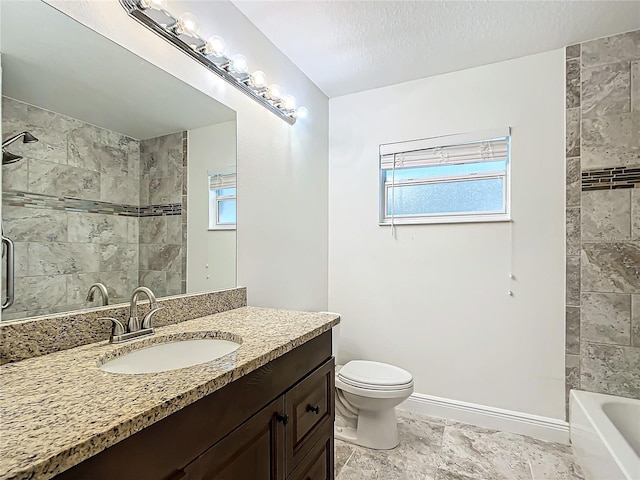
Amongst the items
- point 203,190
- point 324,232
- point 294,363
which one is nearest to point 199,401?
point 294,363

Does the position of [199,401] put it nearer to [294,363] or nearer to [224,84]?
[294,363]

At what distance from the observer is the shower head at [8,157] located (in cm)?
87

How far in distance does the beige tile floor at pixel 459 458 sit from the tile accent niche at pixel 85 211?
1380mm

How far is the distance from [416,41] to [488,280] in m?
1.54

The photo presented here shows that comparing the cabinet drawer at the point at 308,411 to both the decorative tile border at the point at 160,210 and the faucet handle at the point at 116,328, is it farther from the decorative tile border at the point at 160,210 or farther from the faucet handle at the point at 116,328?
the decorative tile border at the point at 160,210

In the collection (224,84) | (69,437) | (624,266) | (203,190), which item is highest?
(224,84)

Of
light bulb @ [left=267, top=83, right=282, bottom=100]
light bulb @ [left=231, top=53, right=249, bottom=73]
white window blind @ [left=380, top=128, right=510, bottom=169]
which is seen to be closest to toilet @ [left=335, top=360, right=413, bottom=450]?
white window blind @ [left=380, top=128, right=510, bottom=169]

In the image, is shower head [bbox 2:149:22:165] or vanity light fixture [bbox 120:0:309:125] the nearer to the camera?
shower head [bbox 2:149:22:165]

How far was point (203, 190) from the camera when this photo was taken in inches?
60.0

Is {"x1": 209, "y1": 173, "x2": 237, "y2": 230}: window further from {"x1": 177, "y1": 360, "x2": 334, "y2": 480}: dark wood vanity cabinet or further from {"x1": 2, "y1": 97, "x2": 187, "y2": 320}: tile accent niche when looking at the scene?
{"x1": 177, "y1": 360, "x2": 334, "y2": 480}: dark wood vanity cabinet

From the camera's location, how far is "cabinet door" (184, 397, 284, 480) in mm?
758

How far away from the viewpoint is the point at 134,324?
43.5 inches

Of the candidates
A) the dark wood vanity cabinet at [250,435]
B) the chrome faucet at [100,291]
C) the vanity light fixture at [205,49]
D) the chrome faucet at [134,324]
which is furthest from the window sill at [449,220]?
the chrome faucet at [100,291]

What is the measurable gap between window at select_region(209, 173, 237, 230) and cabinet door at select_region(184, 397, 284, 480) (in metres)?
0.89
